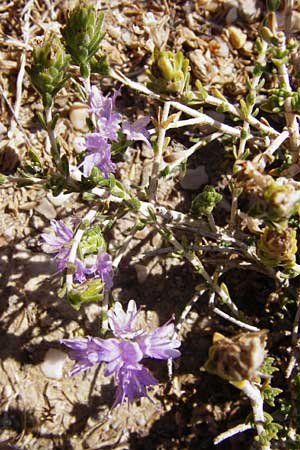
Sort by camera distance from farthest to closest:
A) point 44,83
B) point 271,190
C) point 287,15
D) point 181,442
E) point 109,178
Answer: point 181,442 → point 287,15 → point 109,178 → point 44,83 → point 271,190

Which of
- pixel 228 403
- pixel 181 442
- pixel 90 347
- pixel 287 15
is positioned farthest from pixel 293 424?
pixel 287 15

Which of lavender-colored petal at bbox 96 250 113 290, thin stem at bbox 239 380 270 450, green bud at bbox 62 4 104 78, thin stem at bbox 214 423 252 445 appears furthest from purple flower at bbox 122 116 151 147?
thin stem at bbox 214 423 252 445

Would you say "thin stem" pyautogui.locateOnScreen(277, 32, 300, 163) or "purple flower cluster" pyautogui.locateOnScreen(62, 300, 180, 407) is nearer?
"purple flower cluster" pyautogui.locateOnScreen(62, 300, 180, 407)

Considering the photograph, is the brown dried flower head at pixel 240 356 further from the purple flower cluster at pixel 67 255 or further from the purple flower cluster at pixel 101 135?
the purple flower cluster at pixel 101 135

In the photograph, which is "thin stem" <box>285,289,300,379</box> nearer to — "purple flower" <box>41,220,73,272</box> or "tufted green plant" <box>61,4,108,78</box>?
"purple flower" <box>41,220,73,272</box>


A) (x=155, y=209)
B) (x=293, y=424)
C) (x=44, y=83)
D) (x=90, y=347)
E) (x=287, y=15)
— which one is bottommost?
(x=293, y=424)

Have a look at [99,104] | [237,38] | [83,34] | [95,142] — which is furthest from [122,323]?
[237,38]

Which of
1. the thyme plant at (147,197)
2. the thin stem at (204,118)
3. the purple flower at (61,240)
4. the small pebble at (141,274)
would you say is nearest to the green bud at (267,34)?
the thyme plant at (147,197)

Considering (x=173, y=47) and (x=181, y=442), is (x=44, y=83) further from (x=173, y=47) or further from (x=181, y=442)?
(x=181, y=442)
